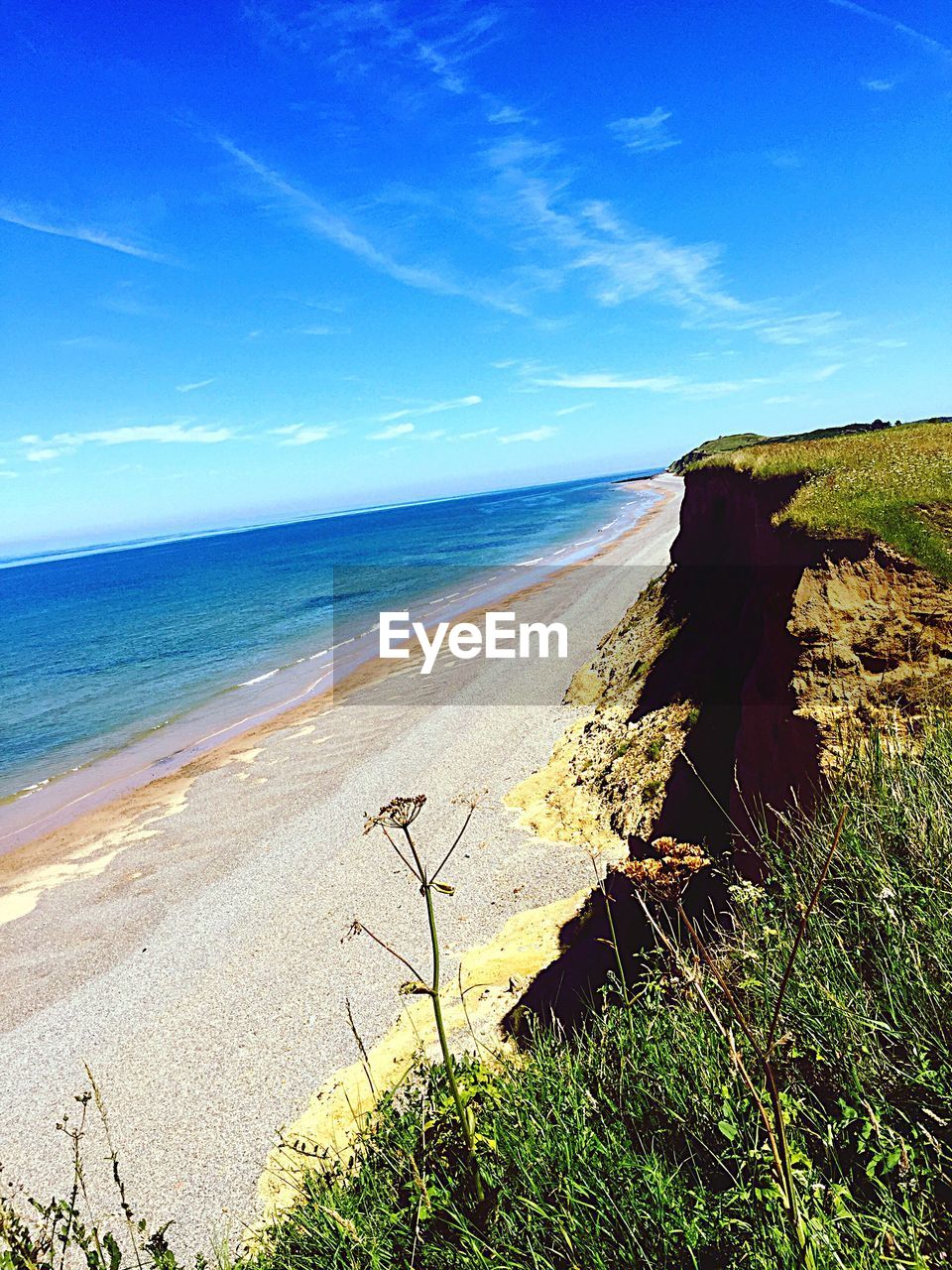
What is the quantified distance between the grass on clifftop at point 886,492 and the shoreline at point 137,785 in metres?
18.6

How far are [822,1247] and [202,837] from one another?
16913 millimetres

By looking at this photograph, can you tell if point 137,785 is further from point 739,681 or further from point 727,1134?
point 727,1134

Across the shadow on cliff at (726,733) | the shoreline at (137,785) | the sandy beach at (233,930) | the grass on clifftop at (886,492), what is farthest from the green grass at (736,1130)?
the shoreline at (137,785)

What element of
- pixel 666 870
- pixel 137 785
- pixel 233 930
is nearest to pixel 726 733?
pixel 666 870

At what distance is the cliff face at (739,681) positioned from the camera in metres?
7.20

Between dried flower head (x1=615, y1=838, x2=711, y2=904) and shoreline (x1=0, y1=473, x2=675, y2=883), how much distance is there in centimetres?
1694

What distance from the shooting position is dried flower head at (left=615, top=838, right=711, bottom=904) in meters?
3.00

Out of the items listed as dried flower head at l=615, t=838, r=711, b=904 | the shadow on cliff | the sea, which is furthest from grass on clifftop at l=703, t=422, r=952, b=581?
the sea

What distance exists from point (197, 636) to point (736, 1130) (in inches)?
2056

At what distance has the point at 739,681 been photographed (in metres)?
12.1

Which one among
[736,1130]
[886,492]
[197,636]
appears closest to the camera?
[736,1130]

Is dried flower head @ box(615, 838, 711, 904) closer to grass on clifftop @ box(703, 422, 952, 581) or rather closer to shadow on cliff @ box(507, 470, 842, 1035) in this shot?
shadow on cliff @ box(507, 470, 842, 1035)

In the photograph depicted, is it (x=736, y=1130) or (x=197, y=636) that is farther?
(x=197, y=636)

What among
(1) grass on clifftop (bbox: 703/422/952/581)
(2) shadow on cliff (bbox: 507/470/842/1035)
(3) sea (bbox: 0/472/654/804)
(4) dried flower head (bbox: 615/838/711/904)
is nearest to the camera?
(4) dried flower head (bbox: 615/838/711/904)
